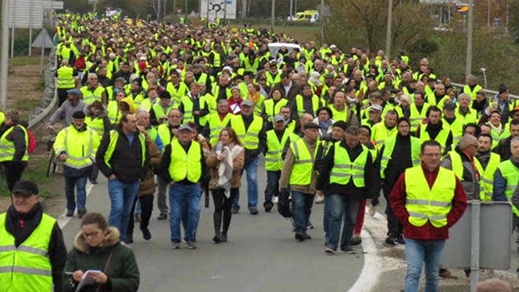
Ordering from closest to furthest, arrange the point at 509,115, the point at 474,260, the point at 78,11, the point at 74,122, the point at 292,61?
the point at 474,260 < the point at 74,122 < the point at 509,115 < the point at 292,61 < the point at 78,11

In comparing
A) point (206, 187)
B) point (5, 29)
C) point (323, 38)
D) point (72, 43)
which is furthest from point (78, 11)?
point (206, 187)

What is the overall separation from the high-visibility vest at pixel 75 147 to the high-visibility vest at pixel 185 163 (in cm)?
254

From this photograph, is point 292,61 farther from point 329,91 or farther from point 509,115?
point 509,115

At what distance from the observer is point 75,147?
18656 mm

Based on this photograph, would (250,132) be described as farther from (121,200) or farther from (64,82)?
(64,82)

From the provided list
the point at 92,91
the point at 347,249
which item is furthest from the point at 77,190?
the point at 92,91

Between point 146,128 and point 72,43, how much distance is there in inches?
1041

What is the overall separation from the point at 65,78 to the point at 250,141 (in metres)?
12.6

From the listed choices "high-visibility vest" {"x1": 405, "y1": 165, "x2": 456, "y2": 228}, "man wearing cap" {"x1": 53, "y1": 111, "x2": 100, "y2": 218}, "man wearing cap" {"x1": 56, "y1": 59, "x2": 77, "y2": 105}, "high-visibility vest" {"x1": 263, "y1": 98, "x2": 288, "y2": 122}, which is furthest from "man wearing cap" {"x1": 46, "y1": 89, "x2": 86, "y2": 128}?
"high-visibility vest" {"x1": 405, "y1": 165, "x2": 456, "y2": 228}

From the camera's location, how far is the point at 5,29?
26.3m

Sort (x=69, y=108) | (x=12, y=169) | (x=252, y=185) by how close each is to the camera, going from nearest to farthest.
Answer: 1. (x=12, y=169)
2. (x=252, y=185)
3. (x=69, y=108)

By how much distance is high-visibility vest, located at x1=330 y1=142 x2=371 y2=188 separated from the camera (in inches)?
624

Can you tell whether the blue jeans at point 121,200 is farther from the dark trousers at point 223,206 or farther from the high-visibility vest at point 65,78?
the high-visibility vest at point 65,78

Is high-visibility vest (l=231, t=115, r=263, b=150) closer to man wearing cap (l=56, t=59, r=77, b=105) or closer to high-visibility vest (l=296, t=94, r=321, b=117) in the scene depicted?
high-visibility vest (l=296, t=94, r=321, b=117)
